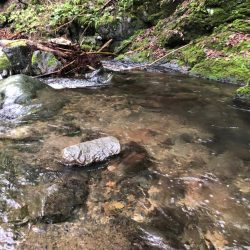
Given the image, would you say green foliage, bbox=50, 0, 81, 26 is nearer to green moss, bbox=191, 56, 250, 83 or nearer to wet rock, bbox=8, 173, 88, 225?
green moss, bbox=191, 56, 250, 83

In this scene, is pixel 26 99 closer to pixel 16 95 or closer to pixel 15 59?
pixel 16 95

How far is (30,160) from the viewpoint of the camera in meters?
4.23

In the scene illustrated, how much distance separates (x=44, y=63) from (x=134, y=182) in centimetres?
636

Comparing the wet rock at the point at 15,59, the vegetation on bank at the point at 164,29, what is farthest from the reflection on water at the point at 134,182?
the wet rock at the point at 15,59

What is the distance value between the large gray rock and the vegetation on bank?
471 centimetres

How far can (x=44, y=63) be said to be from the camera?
9297mm

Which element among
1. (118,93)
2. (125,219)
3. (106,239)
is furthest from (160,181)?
(118,93)

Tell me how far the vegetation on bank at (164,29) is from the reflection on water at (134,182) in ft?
10.0

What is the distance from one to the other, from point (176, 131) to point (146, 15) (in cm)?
846

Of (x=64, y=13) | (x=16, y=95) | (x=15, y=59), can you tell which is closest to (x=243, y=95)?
(x=16, y=95)

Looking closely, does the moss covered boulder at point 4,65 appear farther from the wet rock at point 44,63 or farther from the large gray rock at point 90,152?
the large gray rock at point 90,152

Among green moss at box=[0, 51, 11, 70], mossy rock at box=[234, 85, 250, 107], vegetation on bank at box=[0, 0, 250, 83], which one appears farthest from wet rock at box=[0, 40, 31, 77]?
mossy rock at box=[234, 85, 250, 107]

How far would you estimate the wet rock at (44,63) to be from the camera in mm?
9273

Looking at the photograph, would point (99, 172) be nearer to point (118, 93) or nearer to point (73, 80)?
point (118, 93)
